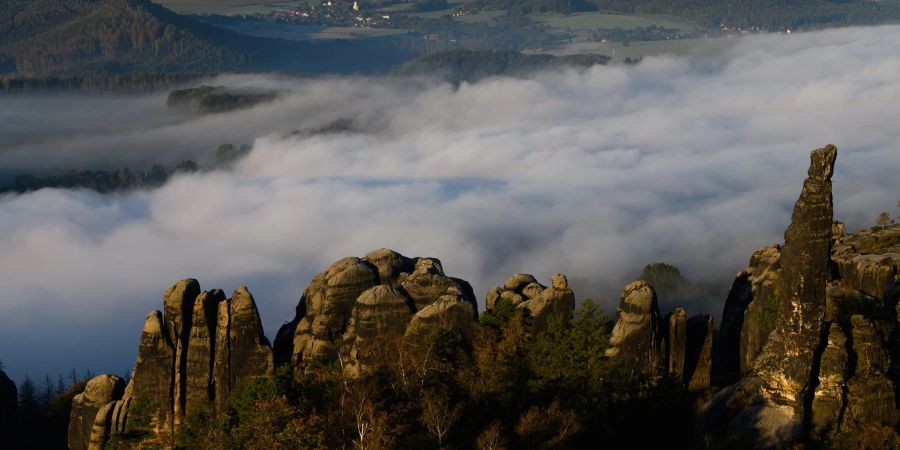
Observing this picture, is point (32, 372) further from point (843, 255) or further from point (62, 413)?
point (843, 255)

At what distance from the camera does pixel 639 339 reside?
69000 mm

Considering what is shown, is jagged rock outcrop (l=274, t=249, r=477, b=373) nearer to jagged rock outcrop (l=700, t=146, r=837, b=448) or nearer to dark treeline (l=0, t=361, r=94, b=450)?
dark treeline (l=0, t=361, r=94, b=450)

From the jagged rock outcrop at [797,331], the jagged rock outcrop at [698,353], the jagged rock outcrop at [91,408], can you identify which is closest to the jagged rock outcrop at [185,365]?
the jagged rock outcrop at [91,408]

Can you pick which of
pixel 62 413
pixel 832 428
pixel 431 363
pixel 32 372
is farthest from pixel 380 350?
pixel 32 372

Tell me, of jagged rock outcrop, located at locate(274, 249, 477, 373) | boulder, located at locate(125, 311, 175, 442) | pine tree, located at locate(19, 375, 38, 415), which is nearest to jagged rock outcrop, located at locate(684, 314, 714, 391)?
jagged rock outcrop, located at locate(274, 249, 477, 373)

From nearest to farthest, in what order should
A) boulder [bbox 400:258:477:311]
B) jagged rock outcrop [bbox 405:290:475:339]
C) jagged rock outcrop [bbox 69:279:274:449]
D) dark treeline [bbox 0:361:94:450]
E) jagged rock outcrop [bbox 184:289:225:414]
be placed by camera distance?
1. jagged rock outcrop [bbox 405:290:475:339]
2. jagged rock outcrop [bbox 69:279:274:449]
3. jagged rock outcrop [bbox 184:289:225:414]
4. boulder [bbox 400:258:477:311]
5. dark treeline [bbox 0:361:94:450]

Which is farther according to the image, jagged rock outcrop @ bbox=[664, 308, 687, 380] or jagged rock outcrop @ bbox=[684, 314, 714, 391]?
jagged rock outcrop @ bbox=[664, 308, 687, 380]

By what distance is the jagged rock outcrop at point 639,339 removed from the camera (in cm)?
6888

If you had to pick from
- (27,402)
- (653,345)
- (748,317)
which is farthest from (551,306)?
(27,402)

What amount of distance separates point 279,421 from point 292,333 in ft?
85.3

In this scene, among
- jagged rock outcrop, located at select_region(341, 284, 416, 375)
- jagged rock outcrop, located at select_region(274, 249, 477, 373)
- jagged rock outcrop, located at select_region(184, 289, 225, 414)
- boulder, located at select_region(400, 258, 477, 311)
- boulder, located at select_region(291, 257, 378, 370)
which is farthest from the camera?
boulder, located at select_region(400, 258, 477, 311)

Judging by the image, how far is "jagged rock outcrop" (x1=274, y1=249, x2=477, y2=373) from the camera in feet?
247

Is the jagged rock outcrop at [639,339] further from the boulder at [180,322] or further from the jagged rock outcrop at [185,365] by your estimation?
the boulder at [180,322]

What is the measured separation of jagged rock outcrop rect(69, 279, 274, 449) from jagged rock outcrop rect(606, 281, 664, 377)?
73.7 ft
